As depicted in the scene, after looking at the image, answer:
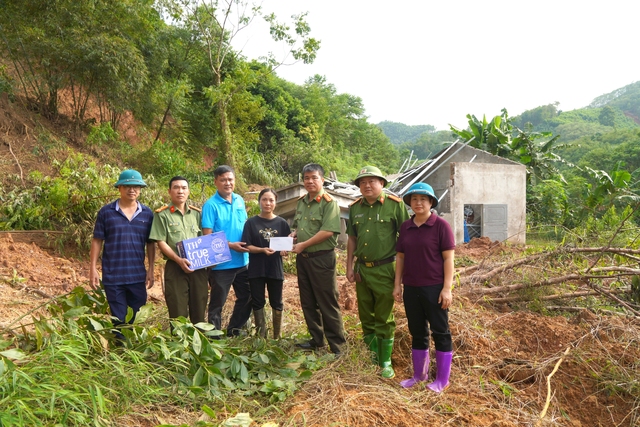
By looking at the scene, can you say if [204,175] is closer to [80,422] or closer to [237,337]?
[237,337]

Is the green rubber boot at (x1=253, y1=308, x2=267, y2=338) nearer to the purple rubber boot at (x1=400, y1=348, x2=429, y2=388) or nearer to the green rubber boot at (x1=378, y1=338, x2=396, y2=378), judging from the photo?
the green rubber boot at (x1=378, y1=338, x2=396, y2=378)

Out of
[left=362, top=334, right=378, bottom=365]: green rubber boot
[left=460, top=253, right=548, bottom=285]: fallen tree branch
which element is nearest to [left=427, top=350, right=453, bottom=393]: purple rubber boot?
[left=362, top=334, right=378, bottom=365]: green rubber boot

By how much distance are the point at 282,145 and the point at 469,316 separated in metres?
16.8

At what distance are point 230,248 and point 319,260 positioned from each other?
83cm

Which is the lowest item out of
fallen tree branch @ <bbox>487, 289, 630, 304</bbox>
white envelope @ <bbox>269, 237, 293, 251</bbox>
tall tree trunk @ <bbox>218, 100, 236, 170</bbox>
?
fallen tree branch @ <bbox>487, 289, 630, 304</bbox>

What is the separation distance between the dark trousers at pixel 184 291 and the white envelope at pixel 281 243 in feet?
2.13

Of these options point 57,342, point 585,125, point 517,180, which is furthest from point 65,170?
point 585,125

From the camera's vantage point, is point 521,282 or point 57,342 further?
point 521,282

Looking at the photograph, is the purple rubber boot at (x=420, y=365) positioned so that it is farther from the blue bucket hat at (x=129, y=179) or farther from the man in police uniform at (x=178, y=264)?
the blue bucket hat at (x=129, y=179)

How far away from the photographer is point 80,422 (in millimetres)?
2289

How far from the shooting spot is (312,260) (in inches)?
154

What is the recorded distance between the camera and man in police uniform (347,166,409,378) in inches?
146

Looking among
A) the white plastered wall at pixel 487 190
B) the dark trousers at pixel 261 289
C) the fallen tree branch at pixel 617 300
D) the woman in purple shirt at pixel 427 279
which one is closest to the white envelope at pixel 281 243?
the dark trousers at pixel 261 289

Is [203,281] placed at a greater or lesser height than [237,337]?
greater
